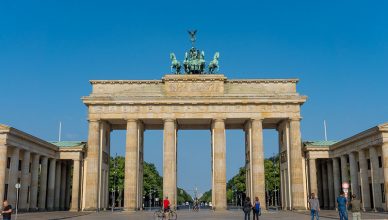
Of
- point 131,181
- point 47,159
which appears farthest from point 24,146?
point 131,181

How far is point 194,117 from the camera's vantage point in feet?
205

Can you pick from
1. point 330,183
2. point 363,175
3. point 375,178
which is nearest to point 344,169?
point 363,175

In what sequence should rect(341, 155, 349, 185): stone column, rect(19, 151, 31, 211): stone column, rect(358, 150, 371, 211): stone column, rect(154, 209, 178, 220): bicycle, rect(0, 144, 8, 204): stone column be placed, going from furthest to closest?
rect(341, 155, 349, 185): stone column → rect(358, 150, 371, 211): stone column → rect(19, 151, 31, 211): stone column → rect(0, 144, 8, 204): stone column → rect(154, 209, 178, 220): bicycle

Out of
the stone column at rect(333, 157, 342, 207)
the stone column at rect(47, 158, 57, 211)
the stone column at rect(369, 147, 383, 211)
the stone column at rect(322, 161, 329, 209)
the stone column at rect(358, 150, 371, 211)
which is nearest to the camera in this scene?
the stone column at rect(369, 147, 383, 211)

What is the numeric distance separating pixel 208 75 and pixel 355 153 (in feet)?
75.6

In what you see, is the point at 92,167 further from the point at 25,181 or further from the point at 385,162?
the point at 385,162

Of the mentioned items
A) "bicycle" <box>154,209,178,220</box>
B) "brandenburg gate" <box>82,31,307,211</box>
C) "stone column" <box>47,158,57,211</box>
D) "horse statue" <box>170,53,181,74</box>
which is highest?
"horse statue" <box>170,53,181,74</box>

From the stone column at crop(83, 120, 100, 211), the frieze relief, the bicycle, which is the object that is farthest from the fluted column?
the stone column at crop(83, 120, 100, 211)

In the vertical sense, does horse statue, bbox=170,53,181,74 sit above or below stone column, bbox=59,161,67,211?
above

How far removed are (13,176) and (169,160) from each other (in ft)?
68.4

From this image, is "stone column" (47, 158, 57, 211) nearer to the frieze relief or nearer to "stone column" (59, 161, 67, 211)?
"stone column" (59, 161, 67, 211)

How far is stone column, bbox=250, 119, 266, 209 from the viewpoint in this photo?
200 ft

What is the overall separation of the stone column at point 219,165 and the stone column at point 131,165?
11.3 metres

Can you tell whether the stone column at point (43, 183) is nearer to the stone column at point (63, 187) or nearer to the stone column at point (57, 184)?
the stone column at point (57, 184)
